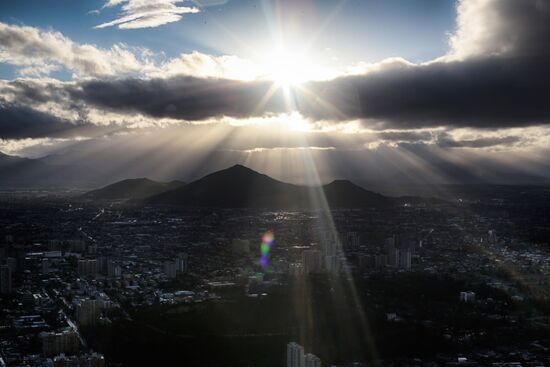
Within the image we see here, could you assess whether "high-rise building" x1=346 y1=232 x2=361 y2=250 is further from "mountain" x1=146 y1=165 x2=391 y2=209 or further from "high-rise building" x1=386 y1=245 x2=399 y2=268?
"mountain" x1=146 y1=165 x2=391 y2=209

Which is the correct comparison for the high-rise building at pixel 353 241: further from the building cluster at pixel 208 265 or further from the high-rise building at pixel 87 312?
the high-rise building at pixel 87 312

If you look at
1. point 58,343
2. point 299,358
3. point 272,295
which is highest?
point 272,295

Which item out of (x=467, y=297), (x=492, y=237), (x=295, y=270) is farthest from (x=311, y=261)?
(x=492, y=237)

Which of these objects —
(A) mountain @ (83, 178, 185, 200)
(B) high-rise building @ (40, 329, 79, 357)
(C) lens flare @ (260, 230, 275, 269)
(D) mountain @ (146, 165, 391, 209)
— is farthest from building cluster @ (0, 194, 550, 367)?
(A) mountain @ (83, 178, 185, 200)

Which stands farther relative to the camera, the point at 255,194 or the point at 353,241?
the point at 255,194

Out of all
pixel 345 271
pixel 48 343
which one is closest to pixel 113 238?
pixel 345 271

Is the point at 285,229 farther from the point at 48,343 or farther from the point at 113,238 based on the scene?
the point at 48,343

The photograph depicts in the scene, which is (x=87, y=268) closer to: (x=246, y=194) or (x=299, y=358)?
(x=299, y=358)

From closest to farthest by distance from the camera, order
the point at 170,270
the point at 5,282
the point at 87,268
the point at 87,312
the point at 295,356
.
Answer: the point at 295,356 → the point at 87,312 → the point at 5,282 → the point at 170,270 → the point at 87,268
